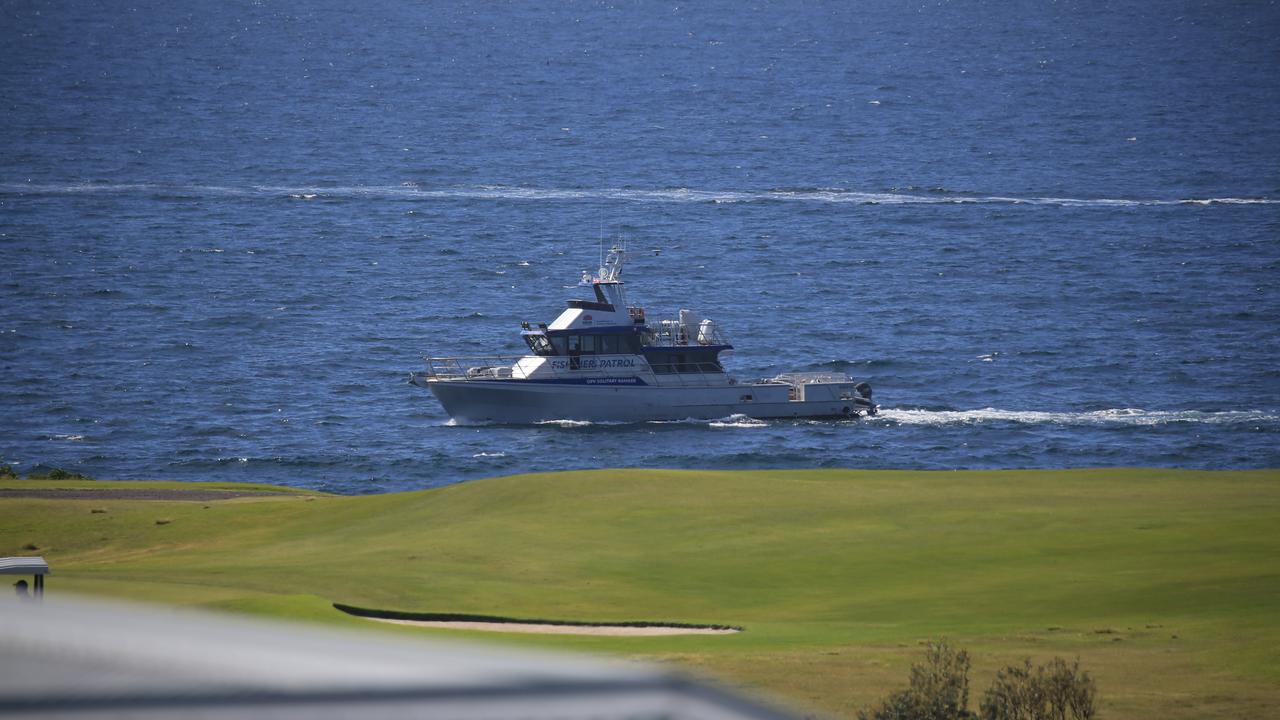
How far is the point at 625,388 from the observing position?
57.9 meters

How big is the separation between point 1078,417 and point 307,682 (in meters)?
61.3

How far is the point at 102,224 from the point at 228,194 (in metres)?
17.4

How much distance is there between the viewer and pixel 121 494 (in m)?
38.5

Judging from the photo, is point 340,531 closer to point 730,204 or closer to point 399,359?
point 399,359

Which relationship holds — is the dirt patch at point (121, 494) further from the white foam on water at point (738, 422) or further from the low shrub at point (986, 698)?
the low shrub at point (986, 698)

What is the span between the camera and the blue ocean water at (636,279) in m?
57.1

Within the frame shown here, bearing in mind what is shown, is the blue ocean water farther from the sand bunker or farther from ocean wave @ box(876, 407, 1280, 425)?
the sand bunker

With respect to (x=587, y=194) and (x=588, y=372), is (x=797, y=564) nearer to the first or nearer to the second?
(x=588, y=372)

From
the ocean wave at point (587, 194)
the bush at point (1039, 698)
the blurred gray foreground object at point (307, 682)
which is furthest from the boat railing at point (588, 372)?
the ocean wave at point (587, 194)

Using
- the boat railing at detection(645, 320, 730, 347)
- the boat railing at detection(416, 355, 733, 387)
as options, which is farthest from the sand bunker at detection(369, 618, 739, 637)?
the boat railing at detection(645, 320, 730, 347)

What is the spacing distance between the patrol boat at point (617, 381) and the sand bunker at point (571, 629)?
33.8 metres

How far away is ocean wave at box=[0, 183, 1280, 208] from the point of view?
4872 inches

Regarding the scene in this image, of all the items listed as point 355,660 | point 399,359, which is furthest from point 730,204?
point 355,660

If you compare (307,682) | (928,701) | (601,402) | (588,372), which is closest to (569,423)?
(601,402)
